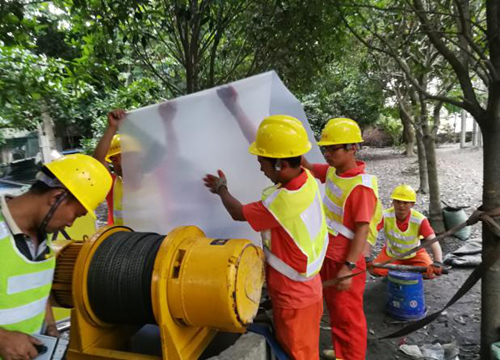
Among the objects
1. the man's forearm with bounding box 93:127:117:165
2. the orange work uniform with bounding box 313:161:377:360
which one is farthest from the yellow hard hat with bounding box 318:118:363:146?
the man's forearm with bounding box 93:127:117:165

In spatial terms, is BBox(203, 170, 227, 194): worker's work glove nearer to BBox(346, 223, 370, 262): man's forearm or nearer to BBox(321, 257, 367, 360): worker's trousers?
BBox(346, 223, 370, 262): man's forearm

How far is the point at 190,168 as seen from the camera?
8.02 feet

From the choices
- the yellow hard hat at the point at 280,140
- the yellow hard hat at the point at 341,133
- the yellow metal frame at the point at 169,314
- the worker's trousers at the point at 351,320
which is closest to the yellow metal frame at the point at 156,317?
the yellow metal frame at the point at 169,314

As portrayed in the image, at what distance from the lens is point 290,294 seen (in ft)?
7.23

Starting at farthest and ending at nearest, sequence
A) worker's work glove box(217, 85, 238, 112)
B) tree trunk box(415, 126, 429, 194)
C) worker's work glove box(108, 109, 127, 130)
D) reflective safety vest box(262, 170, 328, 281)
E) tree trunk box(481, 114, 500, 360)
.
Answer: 1. tree trunk box(415, 126, 429, 194)
2. tree trunk box(481, 114, 500, 360)
3. worker's work glove box(108, 109, 127, 130)
4. worker's work glove box(217, 85, 238, 112)
5. reflective safety vest box(262, 170, 328, 281)

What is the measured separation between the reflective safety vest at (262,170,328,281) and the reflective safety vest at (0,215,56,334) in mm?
1212

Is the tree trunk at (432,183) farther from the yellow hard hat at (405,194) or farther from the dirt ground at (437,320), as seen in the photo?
the yellow hard hat at (405,194)

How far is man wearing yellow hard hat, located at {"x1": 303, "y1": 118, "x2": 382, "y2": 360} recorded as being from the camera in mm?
2752

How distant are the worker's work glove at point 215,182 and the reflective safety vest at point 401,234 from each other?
2784 mm

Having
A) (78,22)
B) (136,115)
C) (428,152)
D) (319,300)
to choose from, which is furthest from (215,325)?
(428,152)

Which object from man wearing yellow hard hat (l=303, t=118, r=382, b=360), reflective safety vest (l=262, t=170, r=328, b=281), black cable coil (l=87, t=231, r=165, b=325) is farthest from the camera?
man wearing yellow hard hat (l=303, t=118, r=382, b=360)

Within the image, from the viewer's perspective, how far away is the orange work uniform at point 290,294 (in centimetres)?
213

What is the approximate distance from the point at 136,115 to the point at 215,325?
61.8 inches

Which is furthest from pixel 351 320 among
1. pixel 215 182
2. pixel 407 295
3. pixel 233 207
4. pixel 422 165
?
pixel 422 165
